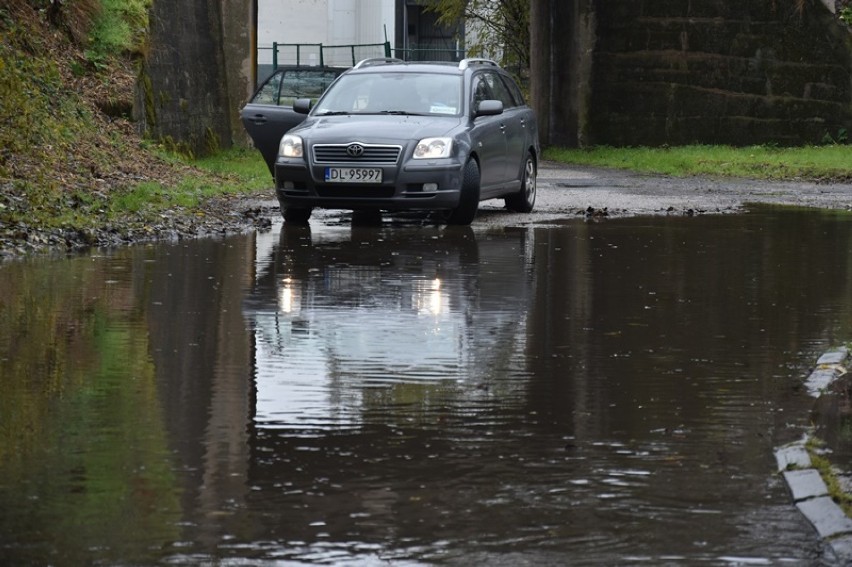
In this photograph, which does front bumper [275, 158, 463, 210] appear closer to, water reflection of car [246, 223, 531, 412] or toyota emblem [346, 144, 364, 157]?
toyota emblem [346, 144, 364, 157]

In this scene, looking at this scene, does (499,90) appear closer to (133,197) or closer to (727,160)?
(133,197)

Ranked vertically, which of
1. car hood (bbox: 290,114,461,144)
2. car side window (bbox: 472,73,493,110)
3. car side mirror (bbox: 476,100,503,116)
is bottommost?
car hood (bbox: 290,114,461,144)

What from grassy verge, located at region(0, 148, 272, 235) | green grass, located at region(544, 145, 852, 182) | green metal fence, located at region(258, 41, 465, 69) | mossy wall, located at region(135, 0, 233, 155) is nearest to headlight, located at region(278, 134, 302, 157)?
grassy verge, located at region(0, 148, 272, 235)

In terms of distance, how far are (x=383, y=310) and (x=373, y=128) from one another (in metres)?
7.16

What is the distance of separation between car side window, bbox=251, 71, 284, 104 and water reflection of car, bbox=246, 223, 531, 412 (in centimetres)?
879

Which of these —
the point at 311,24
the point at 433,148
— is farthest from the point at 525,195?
the point at 311,24

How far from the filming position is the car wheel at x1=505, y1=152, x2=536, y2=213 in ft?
66.1

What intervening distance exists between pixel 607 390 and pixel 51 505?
3109mm

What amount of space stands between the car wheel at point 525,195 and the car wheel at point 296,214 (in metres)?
2.96

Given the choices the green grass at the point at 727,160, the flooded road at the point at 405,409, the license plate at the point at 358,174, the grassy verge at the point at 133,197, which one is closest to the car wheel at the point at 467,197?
the license plate at the point at 358,174

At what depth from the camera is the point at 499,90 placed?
20.3 metres

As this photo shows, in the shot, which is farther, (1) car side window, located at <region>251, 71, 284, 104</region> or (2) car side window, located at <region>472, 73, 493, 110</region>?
(1) car side window, located at <region>251, 71, 284, 104</region>

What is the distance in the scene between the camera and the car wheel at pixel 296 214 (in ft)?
59.1

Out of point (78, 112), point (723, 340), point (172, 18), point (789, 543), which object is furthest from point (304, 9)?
point (789, 543)
